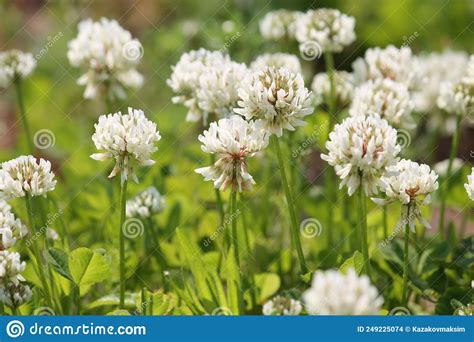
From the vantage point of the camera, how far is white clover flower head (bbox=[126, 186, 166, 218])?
2527 mm

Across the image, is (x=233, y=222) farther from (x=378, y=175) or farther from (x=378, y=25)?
(x=378, y=25)

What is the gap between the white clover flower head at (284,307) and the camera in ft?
6.88

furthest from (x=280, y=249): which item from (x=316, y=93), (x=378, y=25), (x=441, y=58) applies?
(x=378, y=25)

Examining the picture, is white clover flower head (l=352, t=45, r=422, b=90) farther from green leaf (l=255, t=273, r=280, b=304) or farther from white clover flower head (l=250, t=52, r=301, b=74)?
green leaf (l=255, t=273, r=280, b=304)

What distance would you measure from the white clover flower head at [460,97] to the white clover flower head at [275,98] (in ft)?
2.34

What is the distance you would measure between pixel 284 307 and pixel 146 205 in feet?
2.07

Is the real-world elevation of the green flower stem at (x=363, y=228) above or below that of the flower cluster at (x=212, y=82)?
below

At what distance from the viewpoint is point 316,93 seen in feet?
9.36

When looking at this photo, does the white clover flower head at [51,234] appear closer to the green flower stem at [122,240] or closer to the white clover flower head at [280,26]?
the green flower stem at [122,240]

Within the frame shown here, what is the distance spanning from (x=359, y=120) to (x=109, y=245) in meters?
1.09

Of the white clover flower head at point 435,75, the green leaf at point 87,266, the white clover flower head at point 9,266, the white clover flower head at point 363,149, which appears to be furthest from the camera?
the white clover flower head at point 435,75

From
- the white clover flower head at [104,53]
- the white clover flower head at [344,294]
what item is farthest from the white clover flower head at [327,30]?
the white clover flower head at [344,294]

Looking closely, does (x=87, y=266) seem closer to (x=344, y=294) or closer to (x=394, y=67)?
(x=344, y=294)

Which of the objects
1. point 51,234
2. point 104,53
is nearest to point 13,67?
point 104,53
